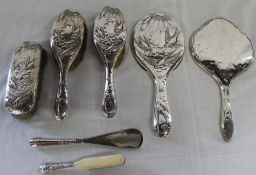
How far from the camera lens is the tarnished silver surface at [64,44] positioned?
509mm

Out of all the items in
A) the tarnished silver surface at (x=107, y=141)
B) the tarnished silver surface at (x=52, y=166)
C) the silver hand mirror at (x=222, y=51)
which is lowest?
the tarnished silver surface at (x=52, y=166)

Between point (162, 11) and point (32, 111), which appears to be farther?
point (162, 11)

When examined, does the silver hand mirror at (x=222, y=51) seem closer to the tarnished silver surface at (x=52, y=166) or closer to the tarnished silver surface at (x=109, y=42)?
the tarnished silver surface at (x=109, y=42)

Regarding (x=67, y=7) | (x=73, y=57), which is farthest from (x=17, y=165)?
(x=67, y=7)

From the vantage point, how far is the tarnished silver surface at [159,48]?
0.53 meters

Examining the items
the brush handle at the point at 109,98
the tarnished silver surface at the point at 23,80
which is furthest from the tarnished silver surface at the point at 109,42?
the tarnished silver surface at the point at 23,80

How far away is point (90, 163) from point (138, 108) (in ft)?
0.38

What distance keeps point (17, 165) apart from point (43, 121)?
7 cm

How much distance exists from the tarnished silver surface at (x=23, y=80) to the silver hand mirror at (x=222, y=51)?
263mm

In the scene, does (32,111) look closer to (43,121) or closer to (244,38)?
(43,121)

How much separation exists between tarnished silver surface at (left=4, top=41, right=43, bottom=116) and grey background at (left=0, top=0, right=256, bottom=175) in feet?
0.07

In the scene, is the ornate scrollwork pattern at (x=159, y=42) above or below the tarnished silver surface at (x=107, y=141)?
above

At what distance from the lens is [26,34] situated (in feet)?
1.90

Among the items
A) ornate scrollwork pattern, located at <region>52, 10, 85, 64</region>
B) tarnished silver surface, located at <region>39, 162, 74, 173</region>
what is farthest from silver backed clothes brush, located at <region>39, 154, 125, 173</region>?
ornate scrollwork pattern, located at <region>52, 10, 85, 64</region>
